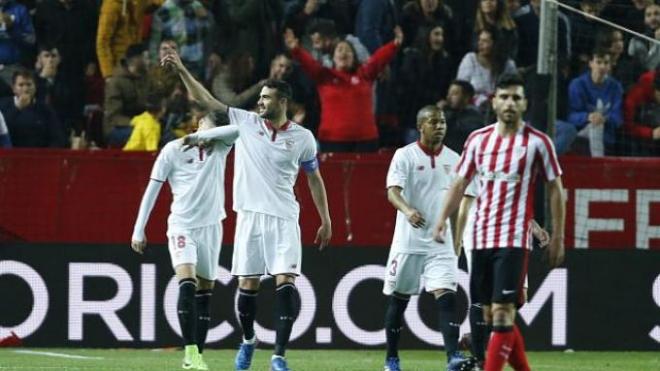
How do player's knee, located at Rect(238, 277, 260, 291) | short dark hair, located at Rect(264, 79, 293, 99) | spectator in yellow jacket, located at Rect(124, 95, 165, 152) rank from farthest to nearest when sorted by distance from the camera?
1. spectator in yellow jacket, located at Rect(124, 95, 165, 152)
2. player's knee, located at Rect(238, 277, 260, 291)
3. short dark hair, located at Rect(264, 79, 293, 99)

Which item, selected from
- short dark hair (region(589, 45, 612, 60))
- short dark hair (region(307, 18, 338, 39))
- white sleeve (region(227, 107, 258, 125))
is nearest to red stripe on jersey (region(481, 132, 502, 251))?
white sleeve (region(227, 107, 258, 125))

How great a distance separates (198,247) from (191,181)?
55 centimetres

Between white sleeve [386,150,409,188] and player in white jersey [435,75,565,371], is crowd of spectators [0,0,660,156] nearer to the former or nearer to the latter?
white sleeve [386,150,409,188]

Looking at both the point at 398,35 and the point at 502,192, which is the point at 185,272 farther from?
the point at 398,35

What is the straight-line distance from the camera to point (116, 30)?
1728 cm

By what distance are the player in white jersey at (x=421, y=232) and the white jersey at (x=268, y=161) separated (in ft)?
2.71

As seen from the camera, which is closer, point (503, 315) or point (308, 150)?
point (503, 315)

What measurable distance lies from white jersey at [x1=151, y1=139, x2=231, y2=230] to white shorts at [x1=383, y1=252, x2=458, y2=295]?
1.63 meters

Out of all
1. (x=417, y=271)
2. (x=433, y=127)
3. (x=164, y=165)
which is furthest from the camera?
(x=164, y=165)

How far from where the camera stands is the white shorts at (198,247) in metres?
12.7

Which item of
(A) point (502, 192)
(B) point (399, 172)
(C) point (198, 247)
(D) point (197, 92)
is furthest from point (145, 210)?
(A) point (502, 192)

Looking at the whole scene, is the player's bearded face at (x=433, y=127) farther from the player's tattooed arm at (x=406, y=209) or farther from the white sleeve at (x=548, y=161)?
the white sleeve at (x=548, y=161)

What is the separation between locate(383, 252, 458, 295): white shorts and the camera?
40.6ft

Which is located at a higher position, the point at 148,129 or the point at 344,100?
the point at 344,100
